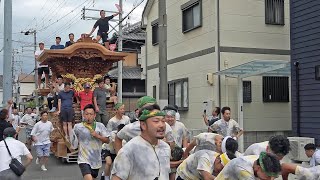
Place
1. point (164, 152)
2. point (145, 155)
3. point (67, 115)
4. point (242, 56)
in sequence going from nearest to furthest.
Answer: point (145, 155), point (164, 152), point (67, 115), point (242, 56)

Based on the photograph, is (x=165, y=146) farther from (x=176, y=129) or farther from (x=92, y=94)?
(x=92, y=94)

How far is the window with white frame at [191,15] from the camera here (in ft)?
57.9

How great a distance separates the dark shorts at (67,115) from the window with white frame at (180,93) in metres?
6.36

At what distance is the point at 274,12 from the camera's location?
17.1 m

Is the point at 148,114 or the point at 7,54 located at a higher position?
the point at 7,54

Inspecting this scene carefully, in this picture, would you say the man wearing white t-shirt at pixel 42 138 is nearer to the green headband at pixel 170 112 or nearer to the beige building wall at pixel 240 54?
the green headband at pixel 170 112

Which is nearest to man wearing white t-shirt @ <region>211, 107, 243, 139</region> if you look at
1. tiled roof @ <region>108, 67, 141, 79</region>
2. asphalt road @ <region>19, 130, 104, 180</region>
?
asphalt road @ <region>19, 130, 104, 180</region>

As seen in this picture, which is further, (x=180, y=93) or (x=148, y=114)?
(x=180, y=93)

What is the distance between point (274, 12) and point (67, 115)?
9034 mm

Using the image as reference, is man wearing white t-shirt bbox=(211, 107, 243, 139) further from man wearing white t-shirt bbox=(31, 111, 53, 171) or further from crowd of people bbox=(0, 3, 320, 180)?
man wearing white t-shirt bbox=(31, 111, 53, 171)

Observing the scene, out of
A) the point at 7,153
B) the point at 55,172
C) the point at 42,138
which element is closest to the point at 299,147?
the point at 55,172

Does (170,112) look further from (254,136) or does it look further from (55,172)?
(254,136)

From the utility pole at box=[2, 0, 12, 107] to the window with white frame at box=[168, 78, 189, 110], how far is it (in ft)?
26.3

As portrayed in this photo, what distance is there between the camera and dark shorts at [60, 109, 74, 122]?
43.1 ft
